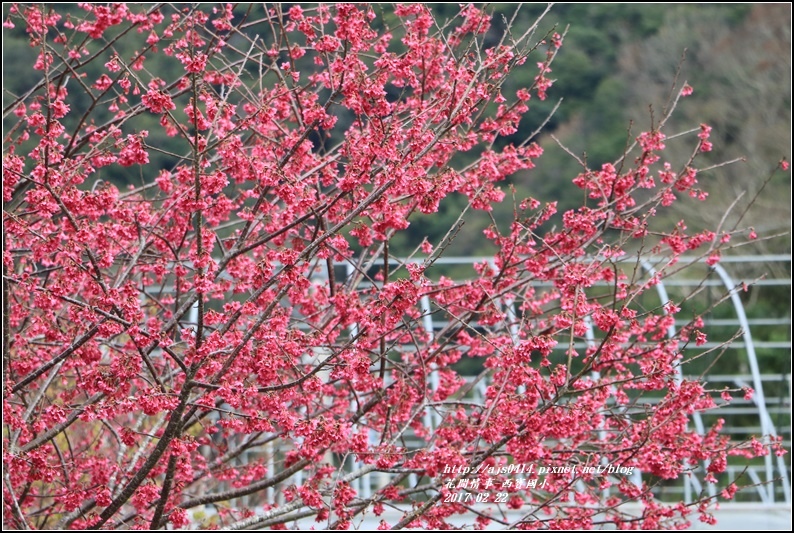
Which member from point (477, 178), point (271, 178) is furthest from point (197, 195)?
point (477, 178)

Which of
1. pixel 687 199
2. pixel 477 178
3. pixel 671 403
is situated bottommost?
pixel 671 403

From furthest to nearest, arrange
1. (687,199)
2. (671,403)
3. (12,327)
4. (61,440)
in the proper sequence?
(687,199) < (61,440) < (12,327) < (671,403)

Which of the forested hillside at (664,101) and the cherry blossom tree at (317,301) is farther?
the forested hillside at (664,101)

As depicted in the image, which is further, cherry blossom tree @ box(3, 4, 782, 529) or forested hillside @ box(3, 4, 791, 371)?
forested hillside @ box(3, 4, 791, 371)

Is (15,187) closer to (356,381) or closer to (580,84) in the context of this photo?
(356,381)

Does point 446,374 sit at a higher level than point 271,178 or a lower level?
lower

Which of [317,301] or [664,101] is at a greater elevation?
[664,101]

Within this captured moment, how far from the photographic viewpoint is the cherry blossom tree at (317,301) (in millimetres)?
4082

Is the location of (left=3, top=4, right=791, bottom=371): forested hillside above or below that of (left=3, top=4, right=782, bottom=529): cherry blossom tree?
above

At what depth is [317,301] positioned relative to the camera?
504 centimetres

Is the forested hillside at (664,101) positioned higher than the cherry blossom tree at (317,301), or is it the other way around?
the forested hillside at (664,101)

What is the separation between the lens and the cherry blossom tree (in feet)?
13.4

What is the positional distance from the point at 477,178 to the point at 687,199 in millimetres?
20040

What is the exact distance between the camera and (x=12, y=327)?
199 inches
